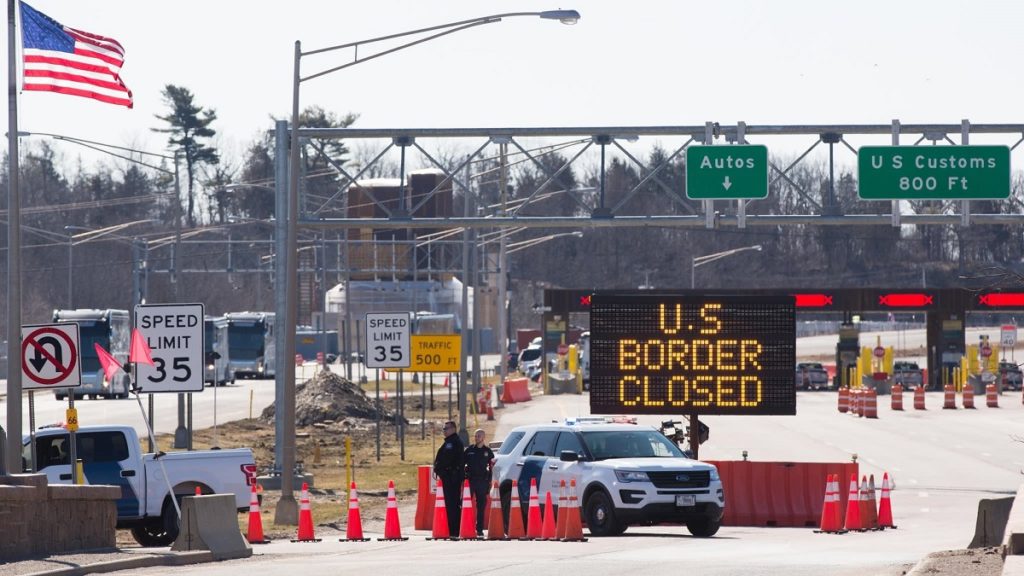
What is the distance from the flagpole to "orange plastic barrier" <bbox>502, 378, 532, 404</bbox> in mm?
46528

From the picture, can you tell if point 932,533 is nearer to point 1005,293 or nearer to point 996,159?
point 996,159

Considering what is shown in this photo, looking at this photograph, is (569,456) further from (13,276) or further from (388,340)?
(388,340)

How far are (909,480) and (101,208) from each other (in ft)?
345

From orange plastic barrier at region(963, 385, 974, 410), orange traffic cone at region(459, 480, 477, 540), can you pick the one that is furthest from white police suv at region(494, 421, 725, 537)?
orange plastic barrier at region(963, 385, 974, 410)

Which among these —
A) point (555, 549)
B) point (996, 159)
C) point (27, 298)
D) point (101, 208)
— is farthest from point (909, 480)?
point (101, 208)

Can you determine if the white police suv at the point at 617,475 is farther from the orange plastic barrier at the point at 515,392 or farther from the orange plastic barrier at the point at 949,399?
the orange plastic barrier at the point at 515,392

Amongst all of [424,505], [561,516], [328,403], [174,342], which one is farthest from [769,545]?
[328,403]

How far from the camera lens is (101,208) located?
129 m

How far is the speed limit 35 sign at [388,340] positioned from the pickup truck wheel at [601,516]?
41.8 feet

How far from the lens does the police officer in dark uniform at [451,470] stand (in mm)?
21484

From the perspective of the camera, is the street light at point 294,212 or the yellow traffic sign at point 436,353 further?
the yellow traffic sign at point 436,353

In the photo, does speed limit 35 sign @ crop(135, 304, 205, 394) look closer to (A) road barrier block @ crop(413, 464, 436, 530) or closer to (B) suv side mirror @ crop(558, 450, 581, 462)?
(A) road barrier block @ crop(413, 464, 436, 530)

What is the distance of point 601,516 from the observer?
2172 cm

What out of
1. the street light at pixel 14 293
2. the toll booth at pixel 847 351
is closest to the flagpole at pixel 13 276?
the street light at pixel 14 293
